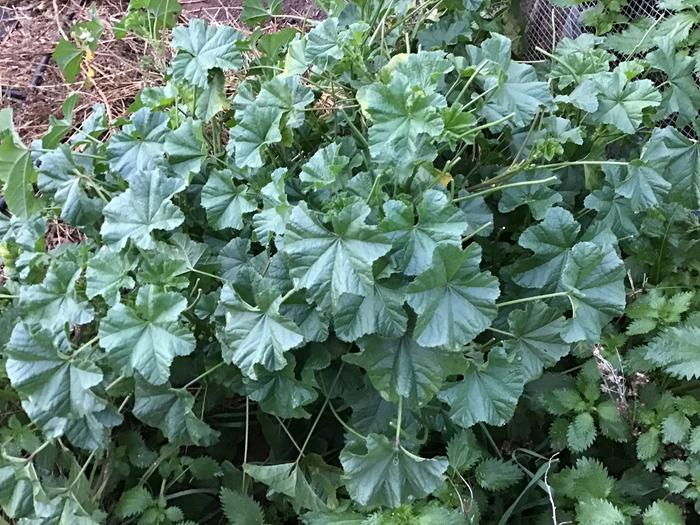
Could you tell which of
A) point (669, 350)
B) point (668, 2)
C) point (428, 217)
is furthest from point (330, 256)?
point (668, 2)

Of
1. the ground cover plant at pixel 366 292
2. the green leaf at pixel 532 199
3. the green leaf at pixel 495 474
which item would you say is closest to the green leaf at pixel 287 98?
the ground cover plant at pixel 366 292

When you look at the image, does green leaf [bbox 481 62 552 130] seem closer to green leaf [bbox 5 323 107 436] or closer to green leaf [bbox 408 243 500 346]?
green leaf [bbox 408 243 500 346]

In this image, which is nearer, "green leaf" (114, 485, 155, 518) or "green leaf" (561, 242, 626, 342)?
"green leaf" (561, 242, 626, 342)

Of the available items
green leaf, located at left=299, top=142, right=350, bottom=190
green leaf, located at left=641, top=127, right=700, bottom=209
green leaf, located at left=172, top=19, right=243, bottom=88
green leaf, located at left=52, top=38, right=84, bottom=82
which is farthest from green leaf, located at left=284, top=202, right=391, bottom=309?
green leaf, located at left=52, top=38, right=84, bottom=82

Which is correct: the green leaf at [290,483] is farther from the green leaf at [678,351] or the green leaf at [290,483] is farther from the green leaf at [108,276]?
the green leaf at [678,351]

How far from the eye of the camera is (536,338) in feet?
4.21

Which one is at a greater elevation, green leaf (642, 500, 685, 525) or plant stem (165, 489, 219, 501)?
green leaf (642, 500, 685, 525)

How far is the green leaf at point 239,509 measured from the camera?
1.36m

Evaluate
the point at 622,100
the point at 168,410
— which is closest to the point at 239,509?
the point at 168,410

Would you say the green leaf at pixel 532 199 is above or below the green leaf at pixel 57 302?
above

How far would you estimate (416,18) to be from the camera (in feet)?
5.81

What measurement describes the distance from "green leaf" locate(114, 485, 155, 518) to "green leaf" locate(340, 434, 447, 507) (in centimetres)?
45

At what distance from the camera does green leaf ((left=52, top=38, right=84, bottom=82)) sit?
172cm

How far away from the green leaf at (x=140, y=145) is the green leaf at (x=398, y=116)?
0.46 meters
